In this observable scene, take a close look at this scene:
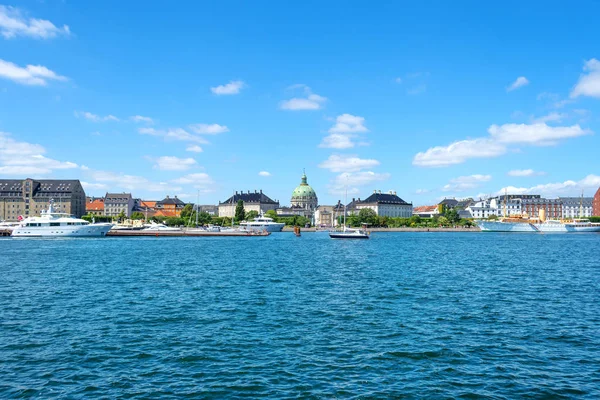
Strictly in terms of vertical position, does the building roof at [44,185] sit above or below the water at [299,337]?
above

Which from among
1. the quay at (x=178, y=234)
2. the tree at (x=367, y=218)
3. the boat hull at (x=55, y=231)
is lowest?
the quay at (x=178, y=234)

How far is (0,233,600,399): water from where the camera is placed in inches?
581

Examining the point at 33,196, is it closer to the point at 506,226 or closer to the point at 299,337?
the point at 506,226

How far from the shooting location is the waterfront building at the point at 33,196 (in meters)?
174

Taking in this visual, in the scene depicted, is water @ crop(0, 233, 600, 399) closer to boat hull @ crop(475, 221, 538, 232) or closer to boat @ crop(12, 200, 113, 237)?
boat @ crop(12, 200, 113, 237)

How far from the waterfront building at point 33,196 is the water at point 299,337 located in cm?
15550

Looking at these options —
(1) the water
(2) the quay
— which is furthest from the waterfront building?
(1) the water

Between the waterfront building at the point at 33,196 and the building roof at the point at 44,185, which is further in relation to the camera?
the building roof at the point at 44,185

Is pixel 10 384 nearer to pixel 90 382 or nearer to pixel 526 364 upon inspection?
pixel 90 382

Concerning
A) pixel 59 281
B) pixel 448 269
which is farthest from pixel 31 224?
pixel 448 269

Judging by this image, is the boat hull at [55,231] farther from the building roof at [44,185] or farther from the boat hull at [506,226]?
the boat hull at [506,226]

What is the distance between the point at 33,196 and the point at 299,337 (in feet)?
598

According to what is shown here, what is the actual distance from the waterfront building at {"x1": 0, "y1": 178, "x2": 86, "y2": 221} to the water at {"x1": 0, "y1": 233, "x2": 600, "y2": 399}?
155504 mm

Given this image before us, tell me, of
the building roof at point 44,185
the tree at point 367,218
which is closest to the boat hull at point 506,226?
the tree at point 367,218
